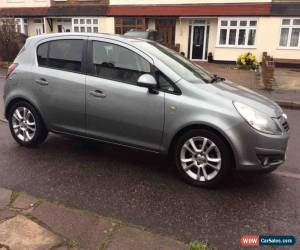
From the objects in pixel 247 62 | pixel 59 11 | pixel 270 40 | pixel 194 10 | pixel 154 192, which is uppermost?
pixel 194 10

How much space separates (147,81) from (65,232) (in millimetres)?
1959

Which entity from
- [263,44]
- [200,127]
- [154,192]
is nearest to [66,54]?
[200,127]

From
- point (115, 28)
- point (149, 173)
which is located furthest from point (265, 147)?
point (115, 28)

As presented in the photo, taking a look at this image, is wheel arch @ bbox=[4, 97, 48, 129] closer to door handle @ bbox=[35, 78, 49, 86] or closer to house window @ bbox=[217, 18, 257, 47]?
door handle @ bbox=[35, 78, 49, 86]

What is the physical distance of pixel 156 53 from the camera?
4.53 meters

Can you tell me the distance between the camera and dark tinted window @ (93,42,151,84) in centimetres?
434

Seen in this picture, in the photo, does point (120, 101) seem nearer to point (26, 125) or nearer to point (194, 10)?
point (26, 125)

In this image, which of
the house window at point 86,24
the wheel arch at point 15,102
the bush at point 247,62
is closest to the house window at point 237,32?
the bush at point 247,62

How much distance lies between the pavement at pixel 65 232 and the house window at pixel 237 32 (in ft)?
71.9

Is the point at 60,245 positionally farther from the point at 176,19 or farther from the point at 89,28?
the point at 89,28

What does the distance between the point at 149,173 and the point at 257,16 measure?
66.9 feet

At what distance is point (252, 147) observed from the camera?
379 cm

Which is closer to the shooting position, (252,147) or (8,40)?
(252,147)

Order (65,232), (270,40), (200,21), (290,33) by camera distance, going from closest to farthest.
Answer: (65,232) < (290,33) < (270,40) < (200,21)
